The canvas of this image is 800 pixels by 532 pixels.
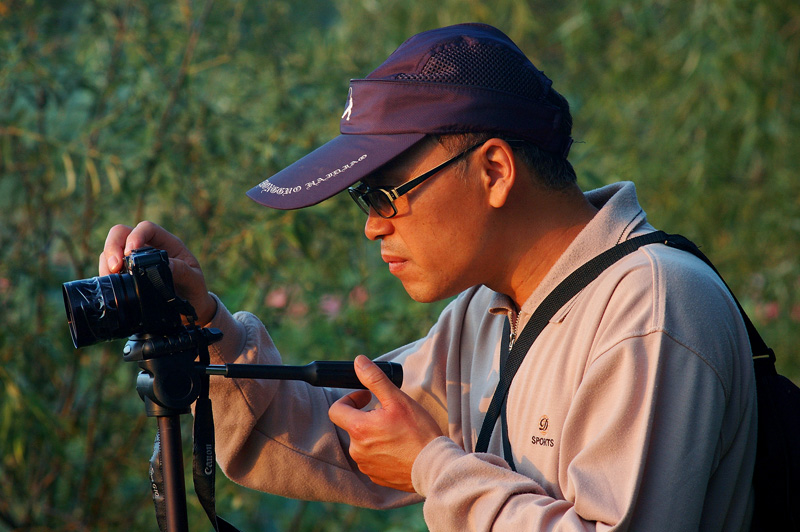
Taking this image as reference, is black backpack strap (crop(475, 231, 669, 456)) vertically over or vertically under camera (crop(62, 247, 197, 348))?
under

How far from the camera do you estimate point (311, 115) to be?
3189 mm

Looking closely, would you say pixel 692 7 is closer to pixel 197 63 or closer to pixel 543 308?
pixel 197 63

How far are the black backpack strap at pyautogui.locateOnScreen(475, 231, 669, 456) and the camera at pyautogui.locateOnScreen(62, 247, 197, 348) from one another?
55 centimetres

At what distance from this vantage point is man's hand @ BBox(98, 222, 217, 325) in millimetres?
1451

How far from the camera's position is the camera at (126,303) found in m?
1.32

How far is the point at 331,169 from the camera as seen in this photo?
55.2 inches

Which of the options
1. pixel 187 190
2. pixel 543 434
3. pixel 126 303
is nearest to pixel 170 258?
pixel 126 303

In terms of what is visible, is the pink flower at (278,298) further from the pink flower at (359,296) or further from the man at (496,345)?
the man at (496,345)

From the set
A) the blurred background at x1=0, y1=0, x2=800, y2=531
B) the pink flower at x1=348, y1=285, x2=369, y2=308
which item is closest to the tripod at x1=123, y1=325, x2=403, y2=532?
the blurred background at x1=0, y1=0, x2=800, y2=531

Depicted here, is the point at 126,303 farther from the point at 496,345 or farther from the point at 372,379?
the point at 496,345

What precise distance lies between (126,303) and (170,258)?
218 millimetres

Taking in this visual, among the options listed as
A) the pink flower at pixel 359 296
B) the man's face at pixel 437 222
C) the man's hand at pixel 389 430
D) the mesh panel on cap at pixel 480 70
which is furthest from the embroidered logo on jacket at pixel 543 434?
the pink flower at pixel 359 296

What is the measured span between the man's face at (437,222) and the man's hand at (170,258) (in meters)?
0.35

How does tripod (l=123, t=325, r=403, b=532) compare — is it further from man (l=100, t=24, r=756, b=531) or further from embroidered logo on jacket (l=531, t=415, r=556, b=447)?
embroidered logo on jacket (l=531, t=415, r=556, b=447)
